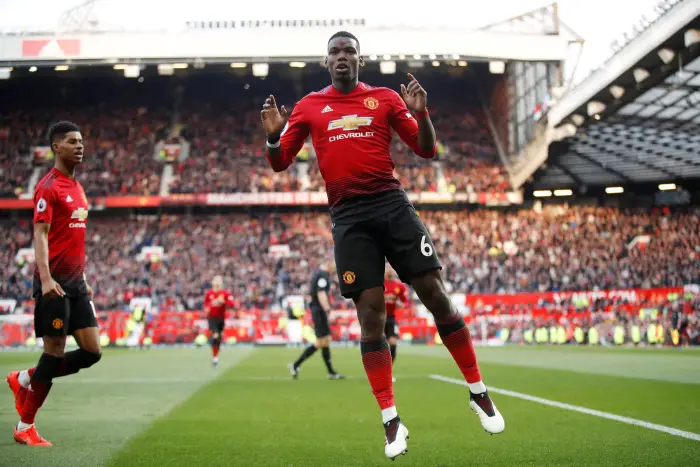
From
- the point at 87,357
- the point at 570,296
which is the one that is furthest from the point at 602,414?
the point at 570,296

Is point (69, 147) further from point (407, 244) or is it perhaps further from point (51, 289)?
point (407, 244)

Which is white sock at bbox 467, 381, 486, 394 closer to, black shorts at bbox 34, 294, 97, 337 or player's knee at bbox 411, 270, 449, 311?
player's knee at bbox 411, 270, 449, 311

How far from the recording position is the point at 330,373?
13.4 meters

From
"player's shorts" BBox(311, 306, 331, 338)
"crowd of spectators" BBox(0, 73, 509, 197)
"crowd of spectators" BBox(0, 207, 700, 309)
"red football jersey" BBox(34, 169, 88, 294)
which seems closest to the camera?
"red football jersey" BBox(34, 169, 88, 294)

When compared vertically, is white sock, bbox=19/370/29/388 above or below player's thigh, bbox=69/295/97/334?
below

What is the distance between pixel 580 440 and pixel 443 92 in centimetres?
4159

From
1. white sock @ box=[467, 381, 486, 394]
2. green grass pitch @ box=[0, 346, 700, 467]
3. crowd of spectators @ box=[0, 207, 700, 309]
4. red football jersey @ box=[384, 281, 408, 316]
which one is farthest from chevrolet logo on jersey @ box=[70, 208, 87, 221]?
crowd of spectators @ box=[0, 207, 700, 309]

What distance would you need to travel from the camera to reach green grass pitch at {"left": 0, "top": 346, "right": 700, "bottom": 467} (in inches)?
201

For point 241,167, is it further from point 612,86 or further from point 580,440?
point 580,440

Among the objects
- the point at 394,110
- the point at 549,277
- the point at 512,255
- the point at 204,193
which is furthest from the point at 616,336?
the point at 394,110

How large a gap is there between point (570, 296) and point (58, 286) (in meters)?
26.0

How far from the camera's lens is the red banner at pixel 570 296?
28047 mm

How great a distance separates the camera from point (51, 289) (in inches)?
235

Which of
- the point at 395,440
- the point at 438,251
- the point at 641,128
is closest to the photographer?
the point at 395,440
